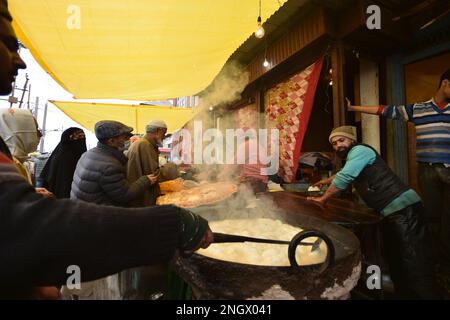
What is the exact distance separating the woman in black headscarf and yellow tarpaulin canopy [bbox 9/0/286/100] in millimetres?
1042

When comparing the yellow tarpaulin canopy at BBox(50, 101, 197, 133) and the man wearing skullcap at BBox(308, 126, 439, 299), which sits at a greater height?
the yellow tarpaulin canopy at BBox(50, 101, 197, 133)

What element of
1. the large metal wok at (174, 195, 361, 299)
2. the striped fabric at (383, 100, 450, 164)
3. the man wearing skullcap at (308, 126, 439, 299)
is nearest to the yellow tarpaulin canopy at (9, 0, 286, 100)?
the man wearing skullcap at (308, 126, 439, 299)

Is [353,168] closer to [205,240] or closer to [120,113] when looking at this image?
[205,240]

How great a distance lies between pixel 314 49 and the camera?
4953 millimetres

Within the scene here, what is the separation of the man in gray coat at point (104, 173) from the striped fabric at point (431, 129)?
4231 millimetres

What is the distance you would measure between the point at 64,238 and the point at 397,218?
3.55m

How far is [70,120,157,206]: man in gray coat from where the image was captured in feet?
9.25

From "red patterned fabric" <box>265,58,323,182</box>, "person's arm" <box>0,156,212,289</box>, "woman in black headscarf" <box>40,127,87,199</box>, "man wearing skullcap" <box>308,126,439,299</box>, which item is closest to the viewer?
"person's arm" <box>0,156,212,289</box>

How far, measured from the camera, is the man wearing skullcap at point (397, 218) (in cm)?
280

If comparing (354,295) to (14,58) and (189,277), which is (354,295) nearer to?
(189,277)

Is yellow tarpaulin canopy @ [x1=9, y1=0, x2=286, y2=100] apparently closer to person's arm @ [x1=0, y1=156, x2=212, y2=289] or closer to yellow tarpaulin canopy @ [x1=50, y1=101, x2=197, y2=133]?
person's arm @ [x1=0, y1=156, x2=212, y2=289]

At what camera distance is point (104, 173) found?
281 cm

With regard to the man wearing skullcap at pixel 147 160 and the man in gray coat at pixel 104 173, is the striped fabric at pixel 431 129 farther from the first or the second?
the man in gray coat at pixel 104 173
